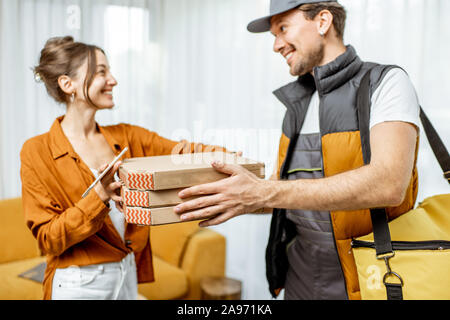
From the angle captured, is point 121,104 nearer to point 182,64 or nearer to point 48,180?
point 182,64

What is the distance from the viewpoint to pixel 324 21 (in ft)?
4.61

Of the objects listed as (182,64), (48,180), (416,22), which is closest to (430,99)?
(416,22)

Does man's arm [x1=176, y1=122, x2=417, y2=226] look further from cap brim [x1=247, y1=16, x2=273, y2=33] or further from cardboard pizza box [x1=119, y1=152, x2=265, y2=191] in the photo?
cap brim [x1=247, y1=16, x2=273, y2=33]

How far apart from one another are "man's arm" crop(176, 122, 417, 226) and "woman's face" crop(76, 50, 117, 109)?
726 mm

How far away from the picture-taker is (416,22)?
200 cm

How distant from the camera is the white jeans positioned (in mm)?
1383

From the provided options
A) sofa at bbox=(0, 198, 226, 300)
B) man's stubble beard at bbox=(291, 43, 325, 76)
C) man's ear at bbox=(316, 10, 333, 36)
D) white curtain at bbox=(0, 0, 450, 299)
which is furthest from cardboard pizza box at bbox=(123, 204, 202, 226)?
sofa at bbox=(0, 198, 226, 300)

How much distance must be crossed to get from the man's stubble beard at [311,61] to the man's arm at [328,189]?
0.47 meters

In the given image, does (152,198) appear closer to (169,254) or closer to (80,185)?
(80,185)

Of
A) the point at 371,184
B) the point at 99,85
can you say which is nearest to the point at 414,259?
the point at 371,184

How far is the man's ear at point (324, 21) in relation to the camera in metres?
1.39

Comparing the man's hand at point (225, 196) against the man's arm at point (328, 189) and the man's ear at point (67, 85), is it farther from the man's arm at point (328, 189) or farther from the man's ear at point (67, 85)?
the man's ear at point (67, 85)

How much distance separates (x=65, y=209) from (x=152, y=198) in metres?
0.55
